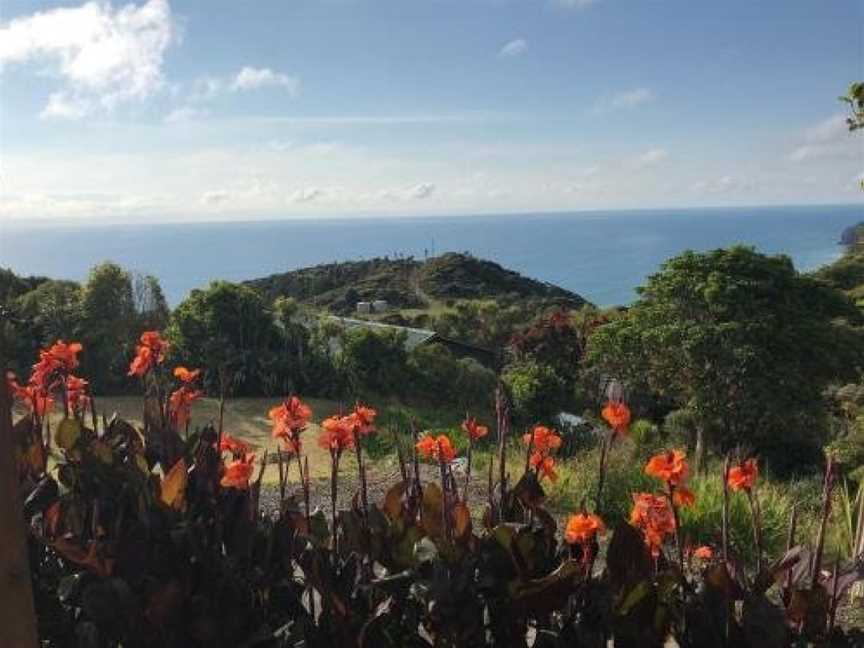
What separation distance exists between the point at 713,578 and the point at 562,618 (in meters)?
0.38

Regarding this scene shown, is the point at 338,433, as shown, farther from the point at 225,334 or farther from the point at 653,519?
the point at 225,334

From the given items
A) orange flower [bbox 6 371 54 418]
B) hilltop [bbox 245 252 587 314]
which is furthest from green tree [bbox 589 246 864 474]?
hilltop [bbox 245 252 587 314]

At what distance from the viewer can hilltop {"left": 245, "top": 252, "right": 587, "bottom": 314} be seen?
4362 centimetres

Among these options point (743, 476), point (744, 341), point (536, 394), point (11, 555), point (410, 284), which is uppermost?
point (11, 555)

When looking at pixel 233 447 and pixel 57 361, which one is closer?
pixel 233 447

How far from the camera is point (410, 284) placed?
4912cm

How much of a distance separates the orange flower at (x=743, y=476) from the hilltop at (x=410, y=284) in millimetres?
37261

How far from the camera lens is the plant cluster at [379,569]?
2.01 m

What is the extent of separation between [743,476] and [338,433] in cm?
109

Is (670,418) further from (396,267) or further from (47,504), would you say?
(396,267)

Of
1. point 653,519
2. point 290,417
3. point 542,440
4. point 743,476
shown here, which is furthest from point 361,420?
point 743,476

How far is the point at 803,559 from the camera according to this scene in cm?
226

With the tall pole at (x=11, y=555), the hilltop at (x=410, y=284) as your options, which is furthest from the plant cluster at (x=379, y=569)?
the hilltop at (x=410, y=284)

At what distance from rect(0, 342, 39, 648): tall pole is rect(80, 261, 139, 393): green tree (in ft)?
45.9
